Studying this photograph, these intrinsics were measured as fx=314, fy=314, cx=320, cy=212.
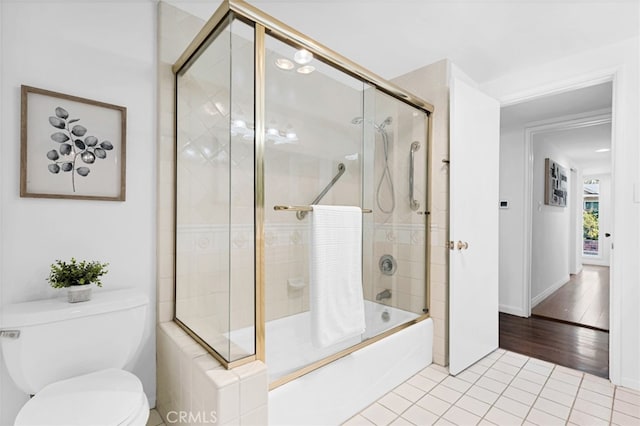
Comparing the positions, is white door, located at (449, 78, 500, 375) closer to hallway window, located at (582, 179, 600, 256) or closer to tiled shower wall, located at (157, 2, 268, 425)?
tiled shower wall, located at (157, 2, 268, 425)

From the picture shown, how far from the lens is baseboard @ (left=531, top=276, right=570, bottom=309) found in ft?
12.8

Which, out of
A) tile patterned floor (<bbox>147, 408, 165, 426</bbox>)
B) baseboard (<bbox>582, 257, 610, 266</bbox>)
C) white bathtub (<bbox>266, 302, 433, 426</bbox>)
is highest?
white bathtub (<bbox>266, 302, 433, 426</bbox>)

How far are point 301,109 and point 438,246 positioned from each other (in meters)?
1.44

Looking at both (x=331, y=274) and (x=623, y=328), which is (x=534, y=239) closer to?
(x=623, y=328)

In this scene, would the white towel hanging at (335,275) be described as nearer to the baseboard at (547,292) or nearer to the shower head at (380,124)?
the shower head at (380,124)

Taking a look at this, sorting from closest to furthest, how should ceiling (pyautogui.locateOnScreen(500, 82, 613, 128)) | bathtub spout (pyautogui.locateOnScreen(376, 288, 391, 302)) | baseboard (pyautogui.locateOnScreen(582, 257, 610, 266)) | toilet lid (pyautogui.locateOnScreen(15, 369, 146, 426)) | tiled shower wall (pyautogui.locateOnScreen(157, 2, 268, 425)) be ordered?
1. toilet lid (pyautogui.locateOnScreen(15, 369, 146, 426))
2. tiled shower wall (pyautogui.locateOnScreen(157, 2, 268, 425))
3. bathtub spout (pyautogui.locateOnScreen(376, 288, 391, 302))
4. ceiling (pyautogui.locateOnScreen(500, 82, 613, 128))
5. baseboard (pyautogui.locateOnScreen(582, 257, 610, 266))

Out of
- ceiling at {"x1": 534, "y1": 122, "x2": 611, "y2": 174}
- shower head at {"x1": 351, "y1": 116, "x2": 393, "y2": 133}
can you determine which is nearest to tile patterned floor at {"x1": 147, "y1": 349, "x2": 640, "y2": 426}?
shower head at {"x1": 351, "y1": 116, "x2": 393, "y2": 133}

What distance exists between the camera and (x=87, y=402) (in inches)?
45.6

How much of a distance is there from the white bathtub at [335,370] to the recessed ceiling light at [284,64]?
134 cm

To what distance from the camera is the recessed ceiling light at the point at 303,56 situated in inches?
63.9

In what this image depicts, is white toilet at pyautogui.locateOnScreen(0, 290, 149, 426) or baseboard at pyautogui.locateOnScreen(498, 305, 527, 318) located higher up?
white toilet at pyautogui.locateOnScreen(0, 290, 149, 426)

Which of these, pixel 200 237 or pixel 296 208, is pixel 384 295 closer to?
pixel 296 208

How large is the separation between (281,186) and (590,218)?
26.0ft

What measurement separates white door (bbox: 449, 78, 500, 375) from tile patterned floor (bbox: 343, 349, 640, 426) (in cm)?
18
